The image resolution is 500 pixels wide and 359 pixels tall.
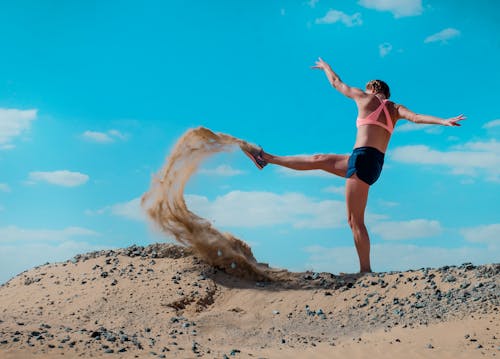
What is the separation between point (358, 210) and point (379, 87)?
6.98 ft

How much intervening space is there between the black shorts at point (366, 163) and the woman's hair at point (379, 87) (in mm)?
1160

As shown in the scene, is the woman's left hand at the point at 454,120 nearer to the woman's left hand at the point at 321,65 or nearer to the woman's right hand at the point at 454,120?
the woman's right hand at the point at 454,120

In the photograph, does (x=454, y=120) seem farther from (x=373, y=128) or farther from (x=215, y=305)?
(x=215, y=305)

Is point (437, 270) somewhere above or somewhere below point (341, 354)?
above

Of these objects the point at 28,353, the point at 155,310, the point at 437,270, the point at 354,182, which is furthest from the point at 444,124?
the point at 28,353

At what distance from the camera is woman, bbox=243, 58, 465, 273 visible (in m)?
9.05

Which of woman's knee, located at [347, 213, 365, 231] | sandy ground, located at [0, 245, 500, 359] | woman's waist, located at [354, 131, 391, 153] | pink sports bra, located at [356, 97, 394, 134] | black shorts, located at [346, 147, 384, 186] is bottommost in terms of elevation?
sandy ground, located at [0, 245, 500, 359]

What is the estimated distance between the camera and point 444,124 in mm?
8297

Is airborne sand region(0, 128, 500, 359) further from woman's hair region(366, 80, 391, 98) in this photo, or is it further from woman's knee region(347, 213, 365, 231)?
woman's hair region(366, 80, 391, 98)

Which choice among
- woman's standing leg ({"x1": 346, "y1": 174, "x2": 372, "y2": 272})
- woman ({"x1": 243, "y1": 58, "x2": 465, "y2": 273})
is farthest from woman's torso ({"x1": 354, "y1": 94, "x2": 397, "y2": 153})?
woman's standing leg ({"x1": 346, "y1": 174, "x2": 372, "y2": 272})

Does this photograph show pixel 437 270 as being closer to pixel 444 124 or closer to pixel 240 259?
pixel 444 124

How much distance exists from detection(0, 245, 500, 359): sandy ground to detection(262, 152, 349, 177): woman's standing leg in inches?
72.4

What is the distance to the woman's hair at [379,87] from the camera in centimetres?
958

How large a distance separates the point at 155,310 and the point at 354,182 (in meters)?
3.67
